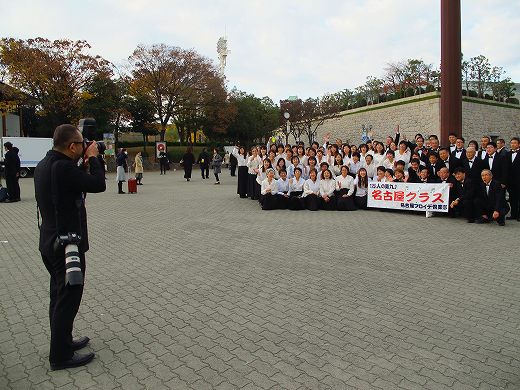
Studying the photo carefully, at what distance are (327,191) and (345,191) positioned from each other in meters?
0.56

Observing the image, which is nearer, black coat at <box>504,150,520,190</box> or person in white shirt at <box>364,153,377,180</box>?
black coat at <box>504,150,520,190</box>

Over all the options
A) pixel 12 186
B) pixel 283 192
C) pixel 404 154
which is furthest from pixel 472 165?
pixel 12 186

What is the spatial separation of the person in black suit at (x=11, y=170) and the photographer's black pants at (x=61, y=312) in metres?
13.3

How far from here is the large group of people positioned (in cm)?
1045

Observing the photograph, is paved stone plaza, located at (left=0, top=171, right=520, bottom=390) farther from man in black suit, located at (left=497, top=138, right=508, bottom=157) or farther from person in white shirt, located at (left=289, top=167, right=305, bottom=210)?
person in white shirt, located at (left=289, top=167, right=305, bottom=210)

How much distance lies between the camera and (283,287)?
5.65m

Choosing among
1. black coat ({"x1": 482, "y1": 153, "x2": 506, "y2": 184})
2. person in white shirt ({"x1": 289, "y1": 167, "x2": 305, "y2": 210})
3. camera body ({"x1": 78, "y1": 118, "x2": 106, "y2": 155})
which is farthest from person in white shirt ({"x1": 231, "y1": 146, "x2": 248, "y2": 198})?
camera body ({"x1": 78, "y1": 118, "x2": 106, "y2": 155})

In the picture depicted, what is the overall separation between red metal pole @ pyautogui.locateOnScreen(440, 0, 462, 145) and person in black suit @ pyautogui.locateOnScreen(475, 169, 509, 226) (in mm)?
5640

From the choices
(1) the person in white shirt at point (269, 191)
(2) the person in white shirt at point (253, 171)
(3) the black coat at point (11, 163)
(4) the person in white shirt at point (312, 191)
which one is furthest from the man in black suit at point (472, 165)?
(3) the black coat at point (11, 163)

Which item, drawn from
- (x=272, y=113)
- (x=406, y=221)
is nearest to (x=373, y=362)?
(x=406, y=221)

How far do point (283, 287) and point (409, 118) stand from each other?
41.7 metres

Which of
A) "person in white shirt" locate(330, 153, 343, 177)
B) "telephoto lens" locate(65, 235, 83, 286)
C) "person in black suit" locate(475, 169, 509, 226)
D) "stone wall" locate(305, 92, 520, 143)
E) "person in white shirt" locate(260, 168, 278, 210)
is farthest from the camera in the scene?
"stone wall" locate(305, 92, 520, 143)

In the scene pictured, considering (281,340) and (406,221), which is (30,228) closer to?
(281,340)

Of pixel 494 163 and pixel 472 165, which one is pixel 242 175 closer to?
pixel 472 165
